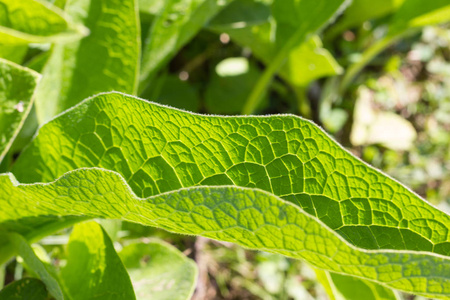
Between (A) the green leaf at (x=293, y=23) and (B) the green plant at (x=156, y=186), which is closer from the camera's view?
(B) the green plant at (x=156, y=186)

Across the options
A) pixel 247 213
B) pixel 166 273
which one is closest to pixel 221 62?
pixel 166 273

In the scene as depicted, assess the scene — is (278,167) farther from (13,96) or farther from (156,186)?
(13,96)

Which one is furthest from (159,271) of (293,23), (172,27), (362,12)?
(362,12)

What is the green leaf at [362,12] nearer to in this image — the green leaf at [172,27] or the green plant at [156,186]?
the green leaf at [172,27]

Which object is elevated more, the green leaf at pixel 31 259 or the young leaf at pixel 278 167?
the young leaf at pixel 278 167

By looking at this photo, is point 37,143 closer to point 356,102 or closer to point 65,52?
point 65,52

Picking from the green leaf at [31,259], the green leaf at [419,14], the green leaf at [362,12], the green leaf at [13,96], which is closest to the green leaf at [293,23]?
the green leaf at [419,14]

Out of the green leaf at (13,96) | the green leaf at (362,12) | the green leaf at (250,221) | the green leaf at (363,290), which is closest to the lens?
the green leaf at (250,221)
